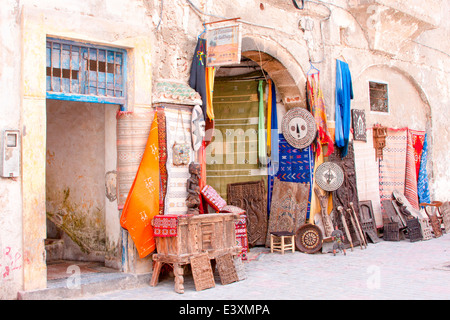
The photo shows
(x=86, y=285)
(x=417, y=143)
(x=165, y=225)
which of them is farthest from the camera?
(x=417, y=143)

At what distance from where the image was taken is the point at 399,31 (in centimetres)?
1225

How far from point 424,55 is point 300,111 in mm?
5196

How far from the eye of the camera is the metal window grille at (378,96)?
39.6 ft

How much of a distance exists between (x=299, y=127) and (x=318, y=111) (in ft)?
1.50

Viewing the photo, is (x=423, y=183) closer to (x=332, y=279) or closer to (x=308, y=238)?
(x=308, y=238)

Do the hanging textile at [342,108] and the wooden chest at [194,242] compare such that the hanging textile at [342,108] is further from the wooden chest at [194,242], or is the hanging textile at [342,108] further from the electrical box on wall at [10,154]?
the electrical box on wall at [10,154]

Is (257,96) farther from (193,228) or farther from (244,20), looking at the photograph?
(193,228)

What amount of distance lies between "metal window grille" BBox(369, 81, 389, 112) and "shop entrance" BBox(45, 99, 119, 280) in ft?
21.4

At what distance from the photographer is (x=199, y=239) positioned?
6887 mm

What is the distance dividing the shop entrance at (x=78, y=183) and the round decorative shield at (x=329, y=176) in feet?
13.7

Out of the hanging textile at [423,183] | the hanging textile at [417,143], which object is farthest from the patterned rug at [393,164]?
the hanging textile at [423,183]

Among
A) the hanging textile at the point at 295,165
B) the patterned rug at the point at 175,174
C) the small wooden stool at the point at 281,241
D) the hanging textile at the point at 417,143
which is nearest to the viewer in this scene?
the patterned rug at the point at 175,174

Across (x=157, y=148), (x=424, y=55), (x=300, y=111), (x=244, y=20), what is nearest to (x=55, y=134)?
(x=157, y=148)

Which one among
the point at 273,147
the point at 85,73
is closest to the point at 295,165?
the point at 273,147
